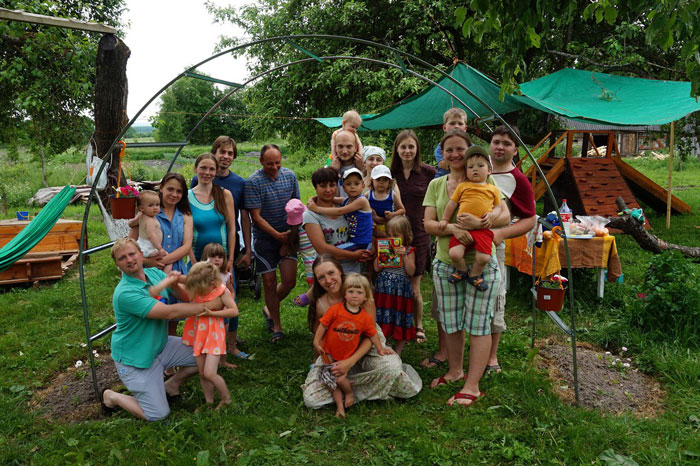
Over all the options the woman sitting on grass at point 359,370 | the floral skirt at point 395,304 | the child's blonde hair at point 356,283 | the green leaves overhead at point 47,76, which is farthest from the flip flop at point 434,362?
the green leaves overhead at point 47,76

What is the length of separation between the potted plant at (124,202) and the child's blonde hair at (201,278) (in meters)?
0.93

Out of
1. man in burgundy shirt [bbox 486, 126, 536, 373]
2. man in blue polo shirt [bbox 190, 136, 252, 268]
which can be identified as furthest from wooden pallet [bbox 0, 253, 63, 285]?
man in burgundy shirt [bbox 486, 126, 536, 373]

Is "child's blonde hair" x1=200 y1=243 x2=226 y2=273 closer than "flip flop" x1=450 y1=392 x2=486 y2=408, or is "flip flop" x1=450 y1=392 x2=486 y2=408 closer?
"flip flop" x1=450 y1=392 x2=486 y2=408

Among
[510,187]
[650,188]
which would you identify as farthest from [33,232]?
[650,188]

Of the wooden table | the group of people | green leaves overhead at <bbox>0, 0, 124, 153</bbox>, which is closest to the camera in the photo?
the group of people

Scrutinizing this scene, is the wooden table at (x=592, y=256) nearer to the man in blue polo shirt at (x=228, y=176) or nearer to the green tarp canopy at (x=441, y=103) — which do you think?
the green tarp canopy at (x=441, y=103)

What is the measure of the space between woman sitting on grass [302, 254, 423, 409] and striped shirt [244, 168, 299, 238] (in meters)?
0.89

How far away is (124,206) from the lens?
360 centimetres

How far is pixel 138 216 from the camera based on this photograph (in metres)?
3.45

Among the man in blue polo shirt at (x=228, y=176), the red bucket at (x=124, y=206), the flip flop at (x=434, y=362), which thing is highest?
the man in blue polo shirt at (x=228, y=176)

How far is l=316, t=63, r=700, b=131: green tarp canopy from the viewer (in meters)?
6.21

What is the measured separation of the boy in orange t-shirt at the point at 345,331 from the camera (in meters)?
3.10

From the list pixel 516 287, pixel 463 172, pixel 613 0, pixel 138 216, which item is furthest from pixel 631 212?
pixel 138 216

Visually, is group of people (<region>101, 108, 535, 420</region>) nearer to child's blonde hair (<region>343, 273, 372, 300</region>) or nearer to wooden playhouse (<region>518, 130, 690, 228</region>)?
child's blonde hair (<region>343, 273, 372, 300</region>)
